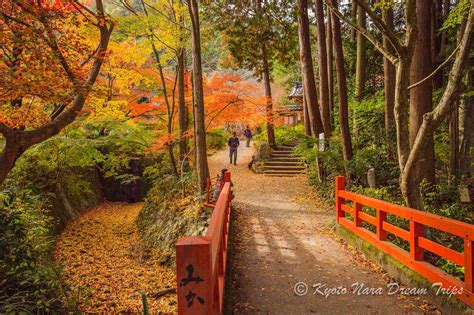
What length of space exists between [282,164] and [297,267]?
12938 mm

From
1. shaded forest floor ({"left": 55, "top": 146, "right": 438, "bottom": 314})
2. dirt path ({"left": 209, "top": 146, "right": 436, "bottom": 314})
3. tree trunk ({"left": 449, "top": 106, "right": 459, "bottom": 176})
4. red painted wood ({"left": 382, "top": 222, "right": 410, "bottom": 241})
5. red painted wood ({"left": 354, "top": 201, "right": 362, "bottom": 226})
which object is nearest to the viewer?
dirt path ({"left": 209, "top": 146, "right": 436, "bottom": 314})

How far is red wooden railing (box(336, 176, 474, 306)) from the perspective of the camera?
3.53 meters

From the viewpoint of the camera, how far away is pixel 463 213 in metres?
7.54

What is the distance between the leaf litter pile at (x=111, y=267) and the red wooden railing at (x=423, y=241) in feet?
12.1

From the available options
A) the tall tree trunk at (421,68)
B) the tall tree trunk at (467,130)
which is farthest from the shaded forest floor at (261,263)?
the tall tree trunk at (467,130)

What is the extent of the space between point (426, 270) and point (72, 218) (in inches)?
523

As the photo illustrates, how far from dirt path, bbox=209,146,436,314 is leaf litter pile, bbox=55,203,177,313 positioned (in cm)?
185

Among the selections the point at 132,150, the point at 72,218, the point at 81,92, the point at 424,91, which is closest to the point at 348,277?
the point at 424,91

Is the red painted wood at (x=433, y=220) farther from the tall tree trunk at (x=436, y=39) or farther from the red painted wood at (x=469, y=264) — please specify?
the tall tree trunk at (x=436, y=39)

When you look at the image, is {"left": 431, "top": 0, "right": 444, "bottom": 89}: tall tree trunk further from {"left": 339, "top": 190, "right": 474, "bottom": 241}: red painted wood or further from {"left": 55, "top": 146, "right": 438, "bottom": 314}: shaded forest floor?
{"left": 339, "top": 190, "right": 474, "bottom": 241}: red painted wood

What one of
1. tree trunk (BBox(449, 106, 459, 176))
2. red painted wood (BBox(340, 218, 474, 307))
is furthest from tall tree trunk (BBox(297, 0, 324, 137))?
red painted wood (BBox(340, 218, 474, 307))

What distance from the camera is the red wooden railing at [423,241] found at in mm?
3533

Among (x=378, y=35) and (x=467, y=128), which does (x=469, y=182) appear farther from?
(x=378, y=35)

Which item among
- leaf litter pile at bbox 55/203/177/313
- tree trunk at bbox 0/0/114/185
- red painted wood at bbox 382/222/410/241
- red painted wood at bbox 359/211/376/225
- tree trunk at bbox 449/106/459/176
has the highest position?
tree trunk at bbox 0/0/114/185
